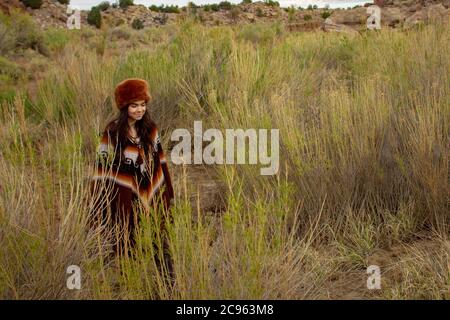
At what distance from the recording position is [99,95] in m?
6.44

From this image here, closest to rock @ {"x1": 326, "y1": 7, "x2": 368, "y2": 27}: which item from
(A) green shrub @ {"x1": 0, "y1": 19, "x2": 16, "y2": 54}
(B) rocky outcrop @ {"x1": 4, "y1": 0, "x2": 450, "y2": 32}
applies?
(B) rocky outcrop @ {"x1": 4, "y1": 0, "x2": 450, "y2": 32}

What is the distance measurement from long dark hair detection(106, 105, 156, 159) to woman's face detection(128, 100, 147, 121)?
34 millimetres

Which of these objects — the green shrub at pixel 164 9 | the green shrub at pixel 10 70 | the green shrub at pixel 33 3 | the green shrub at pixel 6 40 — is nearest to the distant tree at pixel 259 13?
the green shrub at pixel 164 9

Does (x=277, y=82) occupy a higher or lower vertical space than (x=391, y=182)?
higher

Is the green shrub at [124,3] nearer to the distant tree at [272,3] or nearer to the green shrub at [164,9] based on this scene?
the green shrub at [164,9]

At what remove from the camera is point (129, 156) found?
313 centimetres

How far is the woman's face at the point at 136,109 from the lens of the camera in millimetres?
3133

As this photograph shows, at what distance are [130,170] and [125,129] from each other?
10.0 inches

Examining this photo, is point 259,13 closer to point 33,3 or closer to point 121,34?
point 33,3

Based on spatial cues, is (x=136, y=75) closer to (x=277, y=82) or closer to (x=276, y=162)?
(x=277, y=82)
